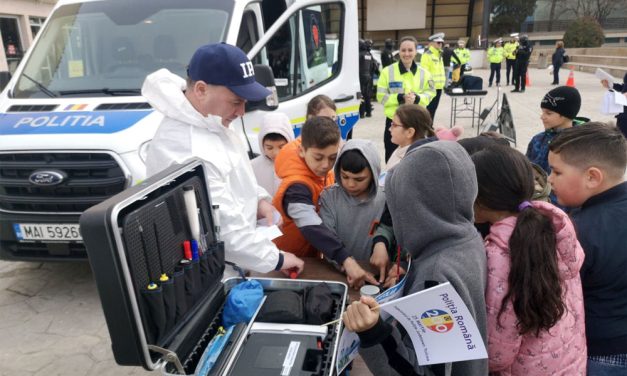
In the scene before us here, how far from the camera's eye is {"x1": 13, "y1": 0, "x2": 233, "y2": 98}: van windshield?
367 cm

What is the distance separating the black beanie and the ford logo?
136 inches

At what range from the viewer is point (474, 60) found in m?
28.5

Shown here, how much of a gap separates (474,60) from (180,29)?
92.0 feet

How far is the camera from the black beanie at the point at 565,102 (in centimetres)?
300

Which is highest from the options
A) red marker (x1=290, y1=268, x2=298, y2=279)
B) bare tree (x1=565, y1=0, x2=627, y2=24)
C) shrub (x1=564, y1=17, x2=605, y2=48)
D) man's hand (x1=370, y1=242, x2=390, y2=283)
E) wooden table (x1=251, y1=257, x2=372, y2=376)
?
bare tree (x1=565, y1=0, x2=627, y2=24)

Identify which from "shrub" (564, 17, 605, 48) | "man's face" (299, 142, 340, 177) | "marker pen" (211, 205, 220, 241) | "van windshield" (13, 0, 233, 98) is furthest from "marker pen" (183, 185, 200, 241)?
"shrub" (564, 17, 605, 48)

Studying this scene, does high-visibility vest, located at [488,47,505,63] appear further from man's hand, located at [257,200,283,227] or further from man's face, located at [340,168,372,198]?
man's hand, located at [257,200,283,227]

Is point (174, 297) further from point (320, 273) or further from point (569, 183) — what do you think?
point (569, 183)

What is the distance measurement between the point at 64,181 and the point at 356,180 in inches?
87.3

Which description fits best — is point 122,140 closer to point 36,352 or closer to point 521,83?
point 36,352

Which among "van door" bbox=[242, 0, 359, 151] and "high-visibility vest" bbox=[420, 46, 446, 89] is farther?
"high-visibility vest" bbox=[420, 46, 446, 89]

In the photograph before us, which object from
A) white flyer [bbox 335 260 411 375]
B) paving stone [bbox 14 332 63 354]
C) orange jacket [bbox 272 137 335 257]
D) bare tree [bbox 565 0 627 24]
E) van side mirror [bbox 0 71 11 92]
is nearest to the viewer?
white flyer [bbox 335 260 411 375]

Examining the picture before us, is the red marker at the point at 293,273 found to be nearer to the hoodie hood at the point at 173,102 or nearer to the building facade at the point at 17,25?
the hoodie hood at the point at 173,102

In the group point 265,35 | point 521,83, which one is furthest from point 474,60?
point 265,35
